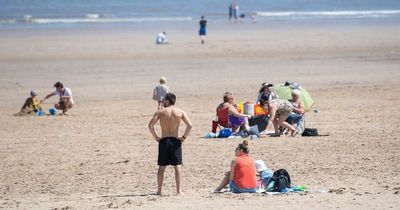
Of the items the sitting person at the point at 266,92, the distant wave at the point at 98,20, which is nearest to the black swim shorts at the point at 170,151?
the sitting person at the point at 266,92

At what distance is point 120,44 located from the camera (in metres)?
39.9

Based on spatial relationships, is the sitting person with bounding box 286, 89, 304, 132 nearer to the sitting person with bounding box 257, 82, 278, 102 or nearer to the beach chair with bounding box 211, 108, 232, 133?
the sitting person with bounding box 257, 82, 278, 102

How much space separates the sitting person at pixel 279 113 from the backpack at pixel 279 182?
5.07m

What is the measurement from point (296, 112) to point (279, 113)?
48 centimetres

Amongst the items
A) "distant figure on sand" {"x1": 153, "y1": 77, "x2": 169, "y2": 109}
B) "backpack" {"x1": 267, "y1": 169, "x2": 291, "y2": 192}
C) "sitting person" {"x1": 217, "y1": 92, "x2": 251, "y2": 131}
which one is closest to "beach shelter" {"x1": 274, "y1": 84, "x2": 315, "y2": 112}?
"sitting person" {"x1": 217, "y1": 92, "x2": 251, "y2": 131}

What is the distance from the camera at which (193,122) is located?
1989 centimetres

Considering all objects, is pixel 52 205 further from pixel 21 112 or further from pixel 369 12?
pixel 369 12

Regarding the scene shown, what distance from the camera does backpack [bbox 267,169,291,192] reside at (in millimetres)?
12438

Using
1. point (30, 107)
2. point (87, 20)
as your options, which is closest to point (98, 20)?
point (87, 20)

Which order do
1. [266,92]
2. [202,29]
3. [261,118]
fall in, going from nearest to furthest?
[261,118]
[266,92]
[202,29]

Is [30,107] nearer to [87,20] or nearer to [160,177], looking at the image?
[160,177]

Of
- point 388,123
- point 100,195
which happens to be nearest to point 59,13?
point 388,123

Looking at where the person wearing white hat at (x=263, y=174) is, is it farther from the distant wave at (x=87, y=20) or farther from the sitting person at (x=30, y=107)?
the distant wave at (x=87, y=20)

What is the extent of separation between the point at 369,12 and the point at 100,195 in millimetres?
59652
